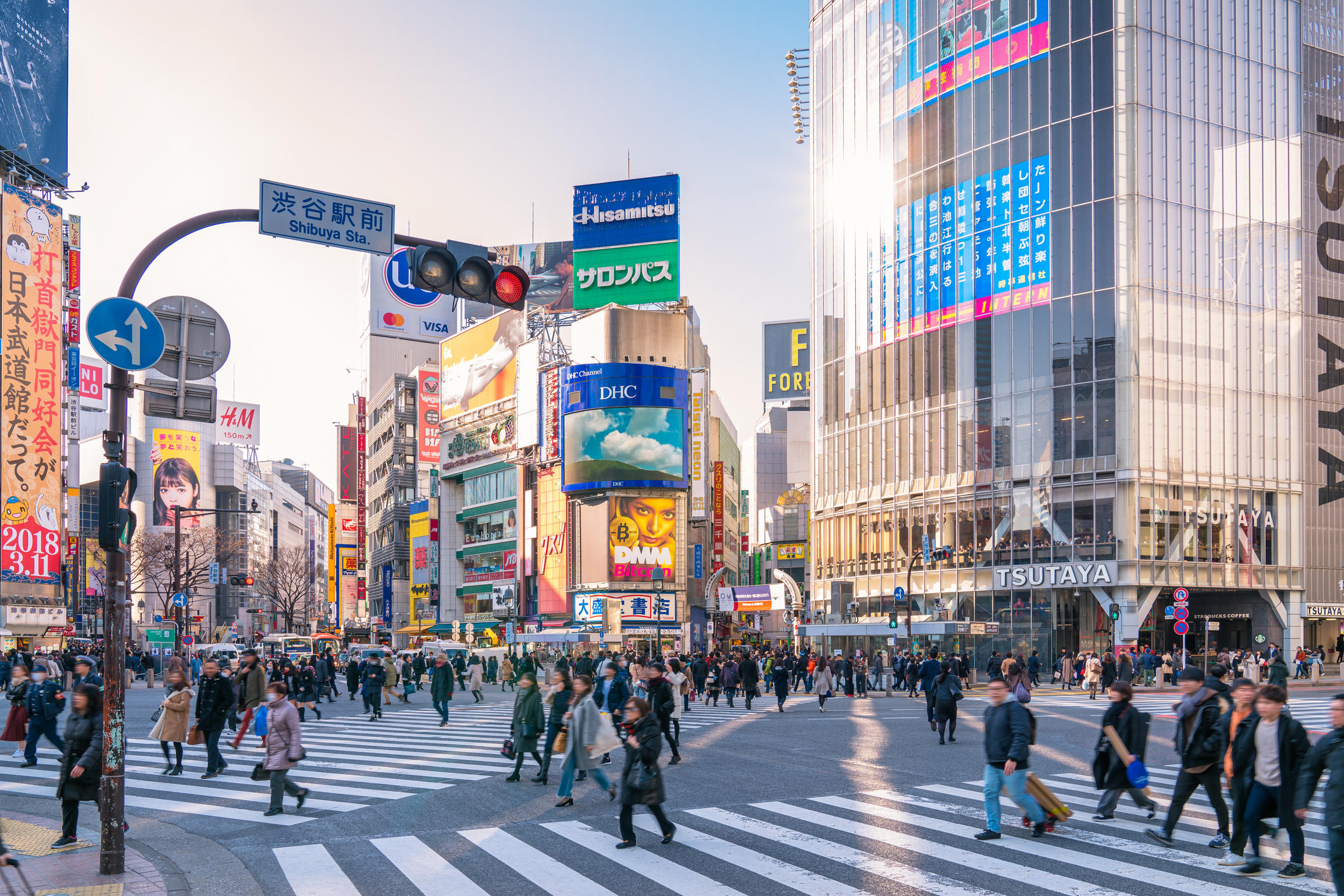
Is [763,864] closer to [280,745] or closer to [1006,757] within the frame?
[1006,757]

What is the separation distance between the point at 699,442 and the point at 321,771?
→ 6402cm

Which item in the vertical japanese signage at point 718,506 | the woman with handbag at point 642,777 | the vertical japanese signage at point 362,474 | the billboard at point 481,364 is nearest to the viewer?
the woman with handbag at point 642,777

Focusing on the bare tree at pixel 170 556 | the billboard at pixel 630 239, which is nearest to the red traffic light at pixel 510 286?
the billboard at pixel 630 239

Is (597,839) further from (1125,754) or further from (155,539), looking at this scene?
(155,539)

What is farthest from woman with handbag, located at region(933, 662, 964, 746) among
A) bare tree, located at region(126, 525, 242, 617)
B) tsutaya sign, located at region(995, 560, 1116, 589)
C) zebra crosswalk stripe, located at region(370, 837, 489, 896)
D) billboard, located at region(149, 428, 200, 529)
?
billboard, located at region(149, 428, 200, 529)

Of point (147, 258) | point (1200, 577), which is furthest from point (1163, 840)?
point (1200, 577)

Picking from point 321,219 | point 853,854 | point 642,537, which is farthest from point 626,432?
point 321,219

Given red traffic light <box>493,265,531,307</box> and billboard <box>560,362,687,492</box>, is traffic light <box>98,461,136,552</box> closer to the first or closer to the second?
red traffic light <box>493,265,531,307</box>

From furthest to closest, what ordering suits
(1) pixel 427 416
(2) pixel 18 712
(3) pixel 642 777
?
1. (1) pixel 427 416
2. (2) pixel 18 712
3. (3) pixel 642 777

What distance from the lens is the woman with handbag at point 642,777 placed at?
1108 centimetres

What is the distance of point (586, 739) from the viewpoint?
13555 mm

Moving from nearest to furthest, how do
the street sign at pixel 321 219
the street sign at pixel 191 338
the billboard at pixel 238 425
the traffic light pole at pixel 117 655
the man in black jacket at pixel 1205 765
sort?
the street sign at pixel 321 219
the traffic light pole at pixel 117 655
the street sign at pixel 191 338
the man in black jacket at pixel 1205 765
the billboard at pixel 238 425

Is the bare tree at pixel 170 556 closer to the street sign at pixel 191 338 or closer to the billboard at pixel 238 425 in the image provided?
the billboard at pixel 238 425

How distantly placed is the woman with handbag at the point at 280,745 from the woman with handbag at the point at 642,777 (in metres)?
4.28
